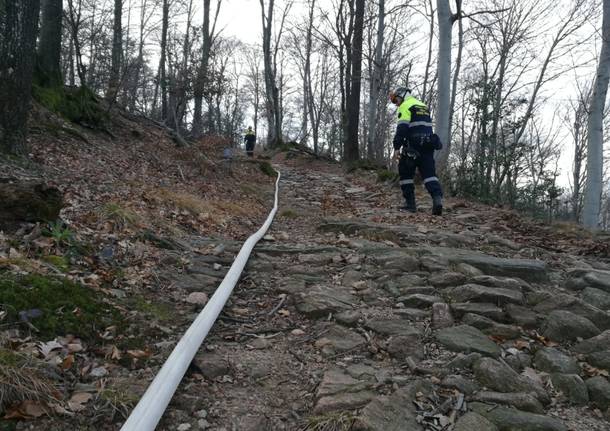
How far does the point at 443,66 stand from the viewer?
9.82 meters

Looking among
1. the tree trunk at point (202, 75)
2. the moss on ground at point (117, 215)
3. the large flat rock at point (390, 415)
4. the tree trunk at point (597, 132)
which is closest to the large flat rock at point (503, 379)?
the large flat rock at point (390, 415)

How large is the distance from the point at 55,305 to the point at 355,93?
1439 centimetres

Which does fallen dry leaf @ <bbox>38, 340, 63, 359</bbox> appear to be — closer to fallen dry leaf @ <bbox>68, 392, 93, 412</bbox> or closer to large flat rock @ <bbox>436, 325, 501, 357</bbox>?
fallen dry leaf @ <bbox>68, 392, 93, 412</bbox>

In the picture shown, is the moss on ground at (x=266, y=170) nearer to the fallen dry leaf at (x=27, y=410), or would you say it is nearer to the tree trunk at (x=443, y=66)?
the tree trunk at (x=443, y=66)

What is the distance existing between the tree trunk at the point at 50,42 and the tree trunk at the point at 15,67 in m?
4.69

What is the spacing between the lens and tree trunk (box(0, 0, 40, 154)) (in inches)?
187

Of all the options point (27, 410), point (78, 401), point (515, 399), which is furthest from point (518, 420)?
point (27, 410)

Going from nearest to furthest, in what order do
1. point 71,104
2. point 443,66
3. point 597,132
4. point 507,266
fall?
1. point 507,266
2. point 71,104
3. point 443,66
4. point 597,132

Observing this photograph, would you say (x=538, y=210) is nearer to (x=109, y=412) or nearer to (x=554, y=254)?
(x=554, y=254)

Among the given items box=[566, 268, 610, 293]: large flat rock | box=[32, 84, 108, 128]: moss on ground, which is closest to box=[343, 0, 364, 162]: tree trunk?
box=[32, 84, 108, 128]: moss on ground

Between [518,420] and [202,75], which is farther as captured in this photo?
[202,75]

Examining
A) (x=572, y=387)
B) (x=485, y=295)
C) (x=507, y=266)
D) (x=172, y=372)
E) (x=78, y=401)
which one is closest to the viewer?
(x=78, y=401)

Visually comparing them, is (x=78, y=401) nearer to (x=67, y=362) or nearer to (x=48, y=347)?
(x=67, y=362)

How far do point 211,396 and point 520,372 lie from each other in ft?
6.28
